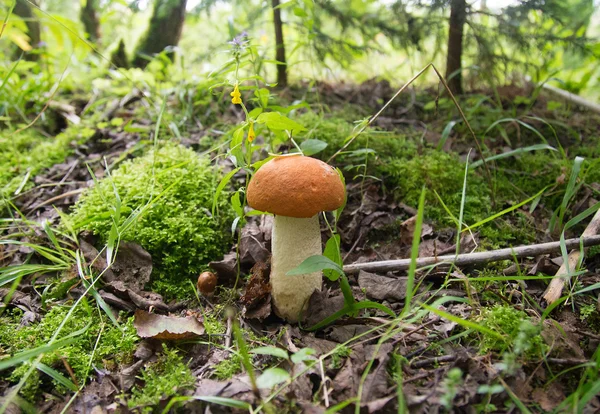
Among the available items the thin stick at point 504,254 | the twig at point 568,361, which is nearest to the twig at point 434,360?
the twig at point 568,361

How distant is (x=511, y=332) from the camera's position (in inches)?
76.5

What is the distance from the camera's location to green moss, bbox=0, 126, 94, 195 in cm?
387

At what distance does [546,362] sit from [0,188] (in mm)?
4424

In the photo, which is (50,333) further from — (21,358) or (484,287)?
(484,287)

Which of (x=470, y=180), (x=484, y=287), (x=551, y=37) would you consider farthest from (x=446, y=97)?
(x=484, y=287)

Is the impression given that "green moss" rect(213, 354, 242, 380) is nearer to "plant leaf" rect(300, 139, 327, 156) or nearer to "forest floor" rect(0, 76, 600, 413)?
"forest floor" rect(0, 76, 600, 413)

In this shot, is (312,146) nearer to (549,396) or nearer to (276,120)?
(276,120)

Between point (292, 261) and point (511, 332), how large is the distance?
4.02ft

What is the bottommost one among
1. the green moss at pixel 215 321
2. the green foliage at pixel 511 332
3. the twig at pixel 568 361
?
the green moss at pixel 215 321

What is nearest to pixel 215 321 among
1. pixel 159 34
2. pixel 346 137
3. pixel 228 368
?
pixel 228 368

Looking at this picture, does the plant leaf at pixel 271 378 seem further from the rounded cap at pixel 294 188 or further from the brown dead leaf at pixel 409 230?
the brown dead leaf at pixel 409 230

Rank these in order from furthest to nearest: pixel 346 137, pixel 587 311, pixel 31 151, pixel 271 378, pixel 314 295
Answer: pixel 31 151, pixel 346 137, pixel 314 295, pixel 587 311, pixel 271 378

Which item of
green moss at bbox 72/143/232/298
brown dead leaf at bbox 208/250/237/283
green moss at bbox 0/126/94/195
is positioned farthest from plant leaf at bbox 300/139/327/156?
green moss at bbox 0/126/94/195

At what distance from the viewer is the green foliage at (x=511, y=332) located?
5.82 ft
